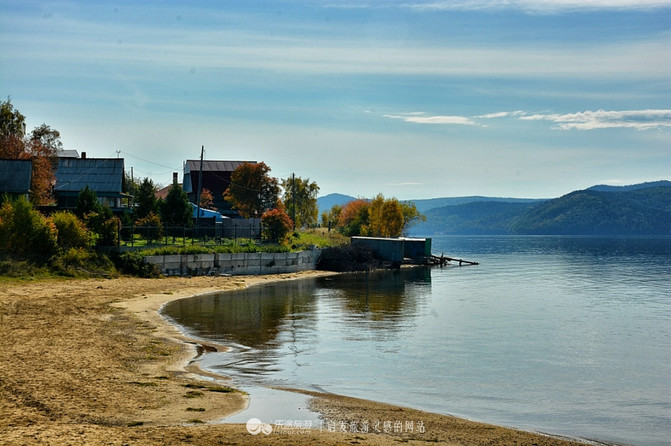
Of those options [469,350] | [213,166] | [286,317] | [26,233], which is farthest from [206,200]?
[469,350]

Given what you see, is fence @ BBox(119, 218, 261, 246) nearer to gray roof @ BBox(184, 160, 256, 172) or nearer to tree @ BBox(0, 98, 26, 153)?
tree @ BBox(0, 98, 26, 153)

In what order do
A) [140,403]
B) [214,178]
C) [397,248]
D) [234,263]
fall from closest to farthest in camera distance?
1. [140,403]
2. [234,263]
3. [397,248]
4. [214,178]

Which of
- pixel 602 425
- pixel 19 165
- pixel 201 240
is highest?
pixel 19 165

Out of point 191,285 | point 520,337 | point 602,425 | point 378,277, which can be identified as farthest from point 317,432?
point 378,277

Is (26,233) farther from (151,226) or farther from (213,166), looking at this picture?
(213,166)

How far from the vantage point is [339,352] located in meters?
25.2

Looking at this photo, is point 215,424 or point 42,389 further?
point 42,389

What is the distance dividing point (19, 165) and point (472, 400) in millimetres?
46829

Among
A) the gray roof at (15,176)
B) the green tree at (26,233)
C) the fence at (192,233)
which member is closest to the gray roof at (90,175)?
the fence at (192,233)

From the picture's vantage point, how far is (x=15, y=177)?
53.7m

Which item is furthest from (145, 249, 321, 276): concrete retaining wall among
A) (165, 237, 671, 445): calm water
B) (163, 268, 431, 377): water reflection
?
(165, 237, 671, 445): calm water

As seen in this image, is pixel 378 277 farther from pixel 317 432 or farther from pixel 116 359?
pixel 317 432

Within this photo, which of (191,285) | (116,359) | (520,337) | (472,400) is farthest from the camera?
(191,285)

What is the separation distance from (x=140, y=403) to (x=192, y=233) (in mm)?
46837
